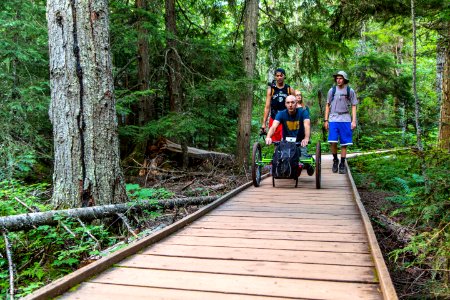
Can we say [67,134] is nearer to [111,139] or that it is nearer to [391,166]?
[111,139]

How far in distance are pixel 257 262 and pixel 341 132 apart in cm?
574

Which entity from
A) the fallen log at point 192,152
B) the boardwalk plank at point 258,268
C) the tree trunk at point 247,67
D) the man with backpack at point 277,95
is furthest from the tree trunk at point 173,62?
the boardwalk plank at point 258,268

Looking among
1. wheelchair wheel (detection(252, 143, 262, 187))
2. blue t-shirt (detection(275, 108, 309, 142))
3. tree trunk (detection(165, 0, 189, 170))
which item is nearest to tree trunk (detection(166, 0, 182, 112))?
tree trunk (detection(165, 0, 189, 170))

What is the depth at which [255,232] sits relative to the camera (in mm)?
4113

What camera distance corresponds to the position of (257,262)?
10.3ft

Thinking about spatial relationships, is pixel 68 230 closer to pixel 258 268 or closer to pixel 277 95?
pixel 258 268

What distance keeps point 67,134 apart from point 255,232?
9.00 ft

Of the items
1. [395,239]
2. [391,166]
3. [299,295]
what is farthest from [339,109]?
[299,295]

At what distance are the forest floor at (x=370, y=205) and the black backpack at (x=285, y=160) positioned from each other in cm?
151

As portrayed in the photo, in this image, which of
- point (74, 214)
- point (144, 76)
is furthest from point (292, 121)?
point (144, 76)

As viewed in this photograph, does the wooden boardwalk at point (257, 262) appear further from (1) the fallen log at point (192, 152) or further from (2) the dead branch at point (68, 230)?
(1) the fallen log at point (192, 152)

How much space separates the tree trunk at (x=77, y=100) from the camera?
4789mm

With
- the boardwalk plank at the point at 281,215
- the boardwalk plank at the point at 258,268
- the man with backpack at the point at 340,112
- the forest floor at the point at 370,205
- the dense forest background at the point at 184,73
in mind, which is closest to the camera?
the boardwalk plank at the point at 258,268

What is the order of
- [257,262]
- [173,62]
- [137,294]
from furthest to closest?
[173,62] < [257,262] < [137,294]
